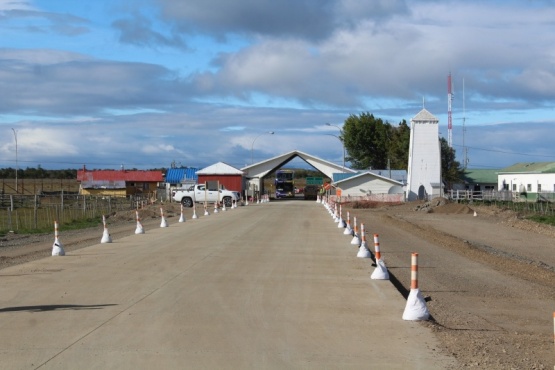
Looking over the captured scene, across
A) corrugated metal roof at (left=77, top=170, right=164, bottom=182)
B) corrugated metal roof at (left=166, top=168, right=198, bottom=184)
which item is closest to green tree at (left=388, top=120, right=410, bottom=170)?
corrugated metal roof at (left=166, top=168, right=198, bottom=184)

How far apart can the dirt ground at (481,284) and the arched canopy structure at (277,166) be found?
176 feet

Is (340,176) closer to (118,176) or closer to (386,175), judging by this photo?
(386,175)

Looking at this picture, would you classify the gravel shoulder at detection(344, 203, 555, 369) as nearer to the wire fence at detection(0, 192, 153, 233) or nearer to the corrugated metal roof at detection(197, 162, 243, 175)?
the wire fence at detection(0, 192, 153, 233)

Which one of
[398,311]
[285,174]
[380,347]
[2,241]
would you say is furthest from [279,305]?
[285,174]

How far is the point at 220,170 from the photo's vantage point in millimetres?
80250

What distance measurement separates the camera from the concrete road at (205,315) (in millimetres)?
7867

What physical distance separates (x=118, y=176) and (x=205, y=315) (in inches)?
3539

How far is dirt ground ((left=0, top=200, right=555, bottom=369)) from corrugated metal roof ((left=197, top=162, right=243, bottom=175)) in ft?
141

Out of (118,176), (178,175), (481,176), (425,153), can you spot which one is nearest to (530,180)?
(425,153)

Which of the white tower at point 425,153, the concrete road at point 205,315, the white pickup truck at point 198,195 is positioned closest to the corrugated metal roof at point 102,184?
the white pickup truck at point 198,195

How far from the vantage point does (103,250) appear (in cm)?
2047

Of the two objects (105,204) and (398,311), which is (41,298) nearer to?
(398,311)

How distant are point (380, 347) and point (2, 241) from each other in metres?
21.6

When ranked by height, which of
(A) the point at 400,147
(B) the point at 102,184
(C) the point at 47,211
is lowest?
(C) the point at 47,211
